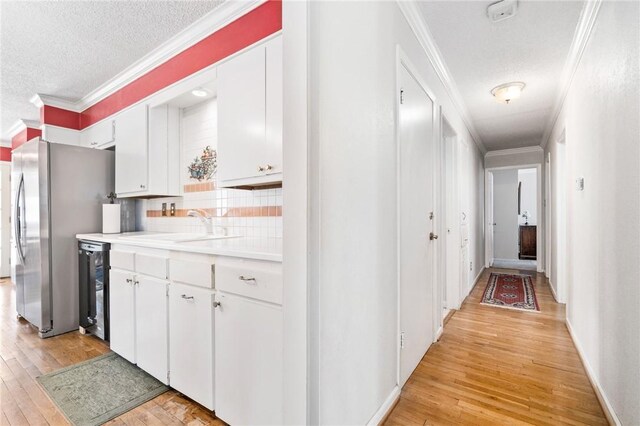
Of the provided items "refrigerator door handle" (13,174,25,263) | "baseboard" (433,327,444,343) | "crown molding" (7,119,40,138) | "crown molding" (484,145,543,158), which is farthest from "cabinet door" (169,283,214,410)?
"crown molding" (484,145,543,158)

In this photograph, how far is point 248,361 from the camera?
53.7 inches

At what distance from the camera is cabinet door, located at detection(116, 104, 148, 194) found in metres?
Answer: 2.81

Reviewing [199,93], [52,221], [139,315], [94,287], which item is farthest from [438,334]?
[52,221]

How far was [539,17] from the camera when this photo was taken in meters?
2.01

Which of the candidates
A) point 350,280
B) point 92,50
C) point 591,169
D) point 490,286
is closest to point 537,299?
point 490,286

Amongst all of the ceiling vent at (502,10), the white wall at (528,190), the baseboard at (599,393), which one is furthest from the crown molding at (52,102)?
the white wall at (528,190)

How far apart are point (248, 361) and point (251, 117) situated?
143 centimetres

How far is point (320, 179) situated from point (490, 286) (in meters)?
4.49

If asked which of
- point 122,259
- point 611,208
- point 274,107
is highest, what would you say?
point 274,107

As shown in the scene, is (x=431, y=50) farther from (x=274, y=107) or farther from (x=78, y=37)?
(x=78, y=37)

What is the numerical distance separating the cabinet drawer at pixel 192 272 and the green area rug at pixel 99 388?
0.78 meters

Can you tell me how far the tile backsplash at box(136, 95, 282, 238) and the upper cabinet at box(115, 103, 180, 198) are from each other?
0.09 m

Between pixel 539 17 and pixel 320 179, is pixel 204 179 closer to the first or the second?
pixel 320 179

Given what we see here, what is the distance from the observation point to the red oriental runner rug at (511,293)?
3634 mm
